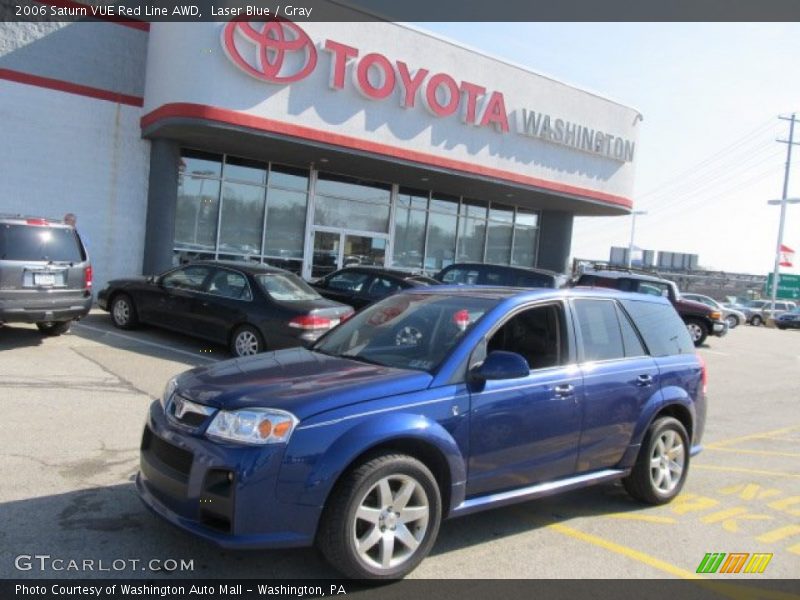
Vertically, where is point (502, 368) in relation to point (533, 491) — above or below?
above

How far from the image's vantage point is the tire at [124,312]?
11.4m

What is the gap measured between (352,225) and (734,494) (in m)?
15.3

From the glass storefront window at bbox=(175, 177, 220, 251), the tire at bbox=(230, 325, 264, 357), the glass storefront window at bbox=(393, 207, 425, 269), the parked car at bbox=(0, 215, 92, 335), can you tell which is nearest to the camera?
the parked car at bbox=(0, 215, 92, 335)

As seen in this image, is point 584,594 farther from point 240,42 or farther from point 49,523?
point 240,42

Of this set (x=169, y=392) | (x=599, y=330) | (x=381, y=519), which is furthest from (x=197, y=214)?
(x=381, y=519)

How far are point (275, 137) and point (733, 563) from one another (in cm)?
1230

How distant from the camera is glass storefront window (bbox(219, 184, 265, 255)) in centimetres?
1742

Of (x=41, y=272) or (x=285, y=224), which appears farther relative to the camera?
(x=285, y=224)

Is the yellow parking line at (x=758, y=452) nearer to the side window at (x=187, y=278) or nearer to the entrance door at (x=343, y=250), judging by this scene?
the side window at (x=187, y=278)

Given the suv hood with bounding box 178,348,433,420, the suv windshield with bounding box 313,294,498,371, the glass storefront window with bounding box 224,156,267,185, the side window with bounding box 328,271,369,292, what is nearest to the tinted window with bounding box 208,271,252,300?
the side window with bounding box 328,271,369,292

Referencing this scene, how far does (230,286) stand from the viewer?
10.4 metres

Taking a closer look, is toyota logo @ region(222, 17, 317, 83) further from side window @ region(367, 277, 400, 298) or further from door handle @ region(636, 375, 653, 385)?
door handle @ region(636, 375, 653, 385)

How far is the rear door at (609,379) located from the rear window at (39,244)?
7.61 m

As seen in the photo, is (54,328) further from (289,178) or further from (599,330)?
(289,178)
